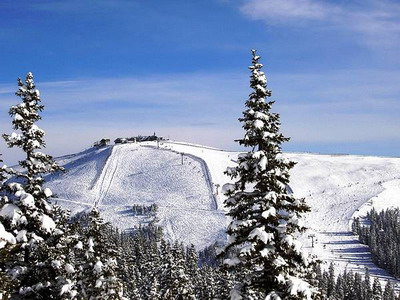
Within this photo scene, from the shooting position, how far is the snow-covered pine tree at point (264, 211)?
1402 cm

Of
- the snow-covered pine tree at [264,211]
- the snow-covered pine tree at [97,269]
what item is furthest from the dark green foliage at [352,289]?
the snow-covered pine tree at [264,211]

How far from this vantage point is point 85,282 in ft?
84.2

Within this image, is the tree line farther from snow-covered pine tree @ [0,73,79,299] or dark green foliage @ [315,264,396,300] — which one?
dark green foliage @ [315,264,396,300]

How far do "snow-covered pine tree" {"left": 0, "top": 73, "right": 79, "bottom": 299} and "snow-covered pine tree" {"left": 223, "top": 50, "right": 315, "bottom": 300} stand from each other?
27.6 feet

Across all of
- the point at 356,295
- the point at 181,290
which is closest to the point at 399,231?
the point at 356,295

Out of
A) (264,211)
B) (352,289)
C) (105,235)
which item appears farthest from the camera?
(352,289)

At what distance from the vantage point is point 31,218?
734 inches

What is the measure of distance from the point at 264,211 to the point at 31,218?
10.6 m

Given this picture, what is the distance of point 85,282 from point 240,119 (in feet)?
53.4

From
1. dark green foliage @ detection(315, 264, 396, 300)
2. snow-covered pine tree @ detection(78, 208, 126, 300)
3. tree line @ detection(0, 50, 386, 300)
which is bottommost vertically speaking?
dark green foliage @ detection(315, 264, 396, 300)

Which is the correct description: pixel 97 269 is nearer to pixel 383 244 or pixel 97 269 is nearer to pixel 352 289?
pixel 352 289

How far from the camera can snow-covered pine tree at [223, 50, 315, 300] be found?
14.0 metres

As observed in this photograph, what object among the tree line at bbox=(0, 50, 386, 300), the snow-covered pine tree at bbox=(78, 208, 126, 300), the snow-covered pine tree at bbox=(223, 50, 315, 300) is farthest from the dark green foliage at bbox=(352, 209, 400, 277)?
the snow-covered pine tree at bbox=(223, 50, 315, 300)

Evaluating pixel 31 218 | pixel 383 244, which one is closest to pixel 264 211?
pixel 31 218
